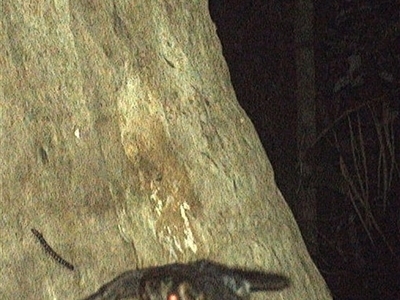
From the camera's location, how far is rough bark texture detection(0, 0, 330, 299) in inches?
81.4

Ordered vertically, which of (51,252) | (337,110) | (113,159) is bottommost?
(337,110)

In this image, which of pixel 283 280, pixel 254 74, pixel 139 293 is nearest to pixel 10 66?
pixel 139 293

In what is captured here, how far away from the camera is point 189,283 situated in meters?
2.09

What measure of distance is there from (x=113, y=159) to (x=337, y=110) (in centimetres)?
213

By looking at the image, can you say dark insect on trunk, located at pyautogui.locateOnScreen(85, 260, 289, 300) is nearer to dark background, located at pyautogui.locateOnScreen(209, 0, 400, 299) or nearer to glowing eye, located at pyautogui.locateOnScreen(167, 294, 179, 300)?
glowing eye, located at pyautogui.locateOnScreen(167, 294, 179, 300)

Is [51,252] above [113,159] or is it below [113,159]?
below

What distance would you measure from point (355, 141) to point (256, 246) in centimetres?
198

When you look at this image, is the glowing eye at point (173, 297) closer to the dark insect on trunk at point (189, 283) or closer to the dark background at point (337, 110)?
the dark insect on trunk at point (189, 283)

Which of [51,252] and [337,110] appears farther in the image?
[337,110]

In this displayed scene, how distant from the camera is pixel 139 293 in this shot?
6.84 ft

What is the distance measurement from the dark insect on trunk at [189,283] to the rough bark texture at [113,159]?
0.02m

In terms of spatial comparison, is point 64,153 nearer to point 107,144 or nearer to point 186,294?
point 107,144

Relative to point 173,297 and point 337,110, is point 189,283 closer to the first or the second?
point 173,297

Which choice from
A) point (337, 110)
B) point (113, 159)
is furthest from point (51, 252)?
point (337, 110)
